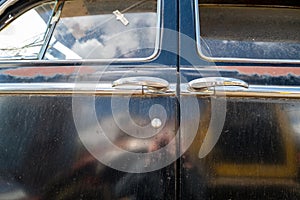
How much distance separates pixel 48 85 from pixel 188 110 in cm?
A: 58

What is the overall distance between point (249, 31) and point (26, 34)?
105 cm

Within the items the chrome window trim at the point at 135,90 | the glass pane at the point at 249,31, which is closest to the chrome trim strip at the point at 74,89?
the chrome window trim at the point at 135,90

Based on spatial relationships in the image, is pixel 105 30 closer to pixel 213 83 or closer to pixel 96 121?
pixel 96 121

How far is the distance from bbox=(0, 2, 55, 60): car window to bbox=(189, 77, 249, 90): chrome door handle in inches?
28.3

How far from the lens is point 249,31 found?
5.43 feet

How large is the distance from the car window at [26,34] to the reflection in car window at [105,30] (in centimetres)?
7

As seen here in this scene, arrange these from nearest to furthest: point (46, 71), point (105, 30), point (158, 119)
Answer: point (158, 119) < point (46, 71) < point (105, 30)

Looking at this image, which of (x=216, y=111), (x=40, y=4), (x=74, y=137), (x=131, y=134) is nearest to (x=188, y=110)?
(x=216, y=111)

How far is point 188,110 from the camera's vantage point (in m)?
1.37

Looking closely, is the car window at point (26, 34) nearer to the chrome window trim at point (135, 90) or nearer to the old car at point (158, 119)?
the old car at point (158, 119)

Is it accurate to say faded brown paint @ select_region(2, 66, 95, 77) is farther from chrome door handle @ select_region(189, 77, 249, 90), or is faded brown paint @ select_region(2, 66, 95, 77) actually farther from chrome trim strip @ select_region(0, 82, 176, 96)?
chrome door handle @ select_region(189, 77, 249, 90)

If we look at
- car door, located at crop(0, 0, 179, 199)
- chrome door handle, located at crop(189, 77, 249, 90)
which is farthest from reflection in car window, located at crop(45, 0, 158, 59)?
chrome door handle, located at crop(189, 77, 249, 90)

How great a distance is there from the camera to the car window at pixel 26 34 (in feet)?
5.30

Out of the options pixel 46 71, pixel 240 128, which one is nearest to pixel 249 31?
pixel 240 128
